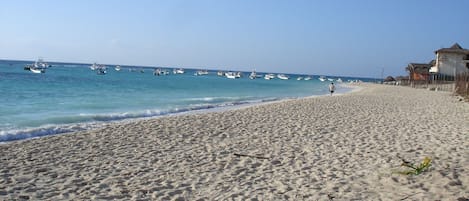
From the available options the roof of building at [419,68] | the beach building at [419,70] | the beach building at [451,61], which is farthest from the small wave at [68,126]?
the roof of building at [419,68]

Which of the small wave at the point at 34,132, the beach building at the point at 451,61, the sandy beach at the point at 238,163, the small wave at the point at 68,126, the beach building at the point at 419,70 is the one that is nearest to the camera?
the sandy beach at the point at 238,163

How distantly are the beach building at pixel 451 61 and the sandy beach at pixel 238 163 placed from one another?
163 ft

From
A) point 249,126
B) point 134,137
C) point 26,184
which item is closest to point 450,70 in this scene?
point 249,126

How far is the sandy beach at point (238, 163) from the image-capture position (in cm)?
614

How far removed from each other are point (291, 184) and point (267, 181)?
398 mm

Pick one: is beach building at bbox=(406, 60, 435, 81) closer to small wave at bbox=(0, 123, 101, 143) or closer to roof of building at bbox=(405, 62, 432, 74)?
roof of building at bbox=(405, 62, 432, 74)

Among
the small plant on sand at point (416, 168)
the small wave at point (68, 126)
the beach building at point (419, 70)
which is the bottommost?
the small wave at point (68, 126)

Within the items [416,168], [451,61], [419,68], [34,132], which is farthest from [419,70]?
[416,168]

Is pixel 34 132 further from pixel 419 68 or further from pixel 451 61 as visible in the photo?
pixel 419 68

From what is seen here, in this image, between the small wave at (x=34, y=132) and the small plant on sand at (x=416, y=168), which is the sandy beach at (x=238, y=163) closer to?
the small plant on sand at (x=416, y=168)

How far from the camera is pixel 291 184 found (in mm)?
6566

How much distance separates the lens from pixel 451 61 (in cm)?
5806

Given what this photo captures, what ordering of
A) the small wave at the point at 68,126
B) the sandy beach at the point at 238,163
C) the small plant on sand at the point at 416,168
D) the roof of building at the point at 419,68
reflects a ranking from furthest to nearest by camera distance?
the roof of building at the point at 419,68 → the small wave at the point at 68,126 → the small plant on sand at the point at 416,168 → the sandy beach at the point at 238,163

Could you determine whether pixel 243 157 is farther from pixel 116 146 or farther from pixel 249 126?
pixel 249 126
